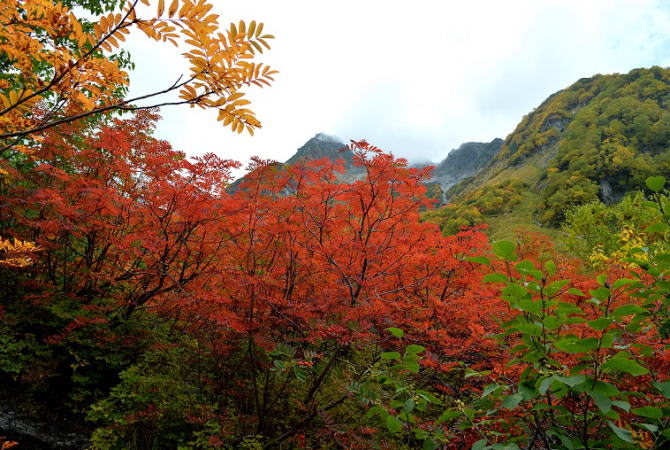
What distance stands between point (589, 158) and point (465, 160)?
72.1 metres

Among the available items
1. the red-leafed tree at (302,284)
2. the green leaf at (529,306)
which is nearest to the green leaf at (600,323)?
the green leaf at (529,306)

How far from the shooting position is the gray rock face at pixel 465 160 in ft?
338

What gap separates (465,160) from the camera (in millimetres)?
108500

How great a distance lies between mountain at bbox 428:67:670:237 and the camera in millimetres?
34844

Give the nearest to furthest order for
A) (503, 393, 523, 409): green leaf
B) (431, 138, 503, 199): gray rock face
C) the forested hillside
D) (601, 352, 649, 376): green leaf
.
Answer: (601, 352, 649, 376): green leaf → (503, 393, 523, 409): green leaf → the forested hillside → (431, 138, 503, 199): gray rock face

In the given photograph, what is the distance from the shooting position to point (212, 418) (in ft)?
11.1

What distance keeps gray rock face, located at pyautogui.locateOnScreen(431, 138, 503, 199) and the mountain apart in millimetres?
40632

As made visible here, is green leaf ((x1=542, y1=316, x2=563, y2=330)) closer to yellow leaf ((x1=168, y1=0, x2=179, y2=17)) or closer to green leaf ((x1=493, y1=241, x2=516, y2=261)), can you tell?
green leaf ((x1=493, y1=241, x2=516, y2=261))

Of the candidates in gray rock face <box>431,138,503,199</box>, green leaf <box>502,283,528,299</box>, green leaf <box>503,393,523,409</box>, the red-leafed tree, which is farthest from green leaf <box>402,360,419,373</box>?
gray rock face <box>431,138,503,199</box>

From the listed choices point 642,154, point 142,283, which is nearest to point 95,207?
point 142,283

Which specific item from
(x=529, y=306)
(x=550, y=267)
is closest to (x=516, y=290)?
(x=529, y=306)

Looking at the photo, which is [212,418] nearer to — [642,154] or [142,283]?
[142,283]

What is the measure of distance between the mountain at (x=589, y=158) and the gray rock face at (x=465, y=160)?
40.6 m

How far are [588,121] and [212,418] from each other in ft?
203
